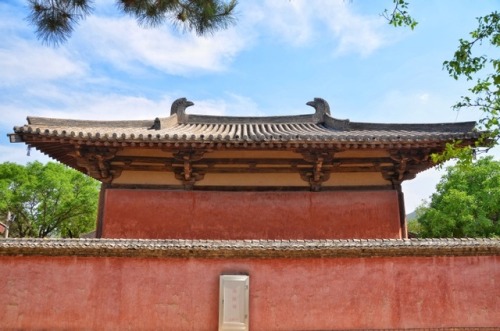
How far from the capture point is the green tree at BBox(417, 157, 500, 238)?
2498cm


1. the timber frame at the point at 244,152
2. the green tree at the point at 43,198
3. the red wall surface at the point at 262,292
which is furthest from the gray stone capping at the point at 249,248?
the green tree at the point at 43,198

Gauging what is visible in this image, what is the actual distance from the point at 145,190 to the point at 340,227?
430cm

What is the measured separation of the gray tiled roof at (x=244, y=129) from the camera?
8195 mm

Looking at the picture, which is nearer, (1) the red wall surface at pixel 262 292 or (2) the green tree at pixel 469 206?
(1) the red wall surface at pixel 262 292

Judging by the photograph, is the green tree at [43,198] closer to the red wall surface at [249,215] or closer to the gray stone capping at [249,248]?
the red wall surface at [249,215]

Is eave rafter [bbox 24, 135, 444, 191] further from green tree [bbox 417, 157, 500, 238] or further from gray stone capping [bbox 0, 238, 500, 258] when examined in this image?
green tree [bbox 417, 157, 500, 238]

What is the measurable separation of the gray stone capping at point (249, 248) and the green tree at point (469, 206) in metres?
19.1

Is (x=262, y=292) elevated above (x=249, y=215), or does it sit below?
below

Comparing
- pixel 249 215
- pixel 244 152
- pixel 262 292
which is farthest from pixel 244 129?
pixel 262 292

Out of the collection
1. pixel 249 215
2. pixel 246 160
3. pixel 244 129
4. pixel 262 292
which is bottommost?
pixel 262 292

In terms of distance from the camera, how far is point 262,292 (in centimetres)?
712

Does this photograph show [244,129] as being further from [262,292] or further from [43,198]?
[43,198]

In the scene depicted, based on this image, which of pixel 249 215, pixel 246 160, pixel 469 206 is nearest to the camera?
pixel 249 215

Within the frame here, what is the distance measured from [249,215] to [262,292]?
7.19 ft
